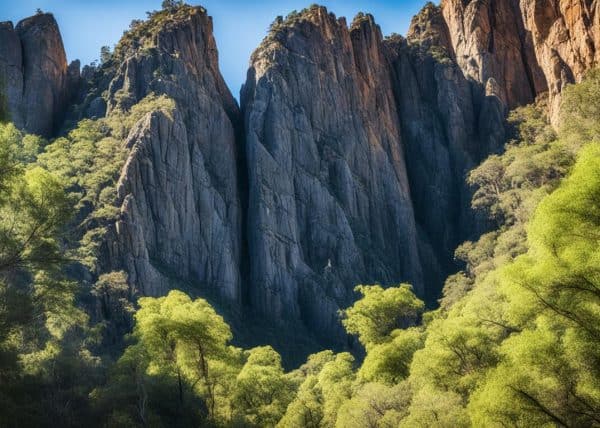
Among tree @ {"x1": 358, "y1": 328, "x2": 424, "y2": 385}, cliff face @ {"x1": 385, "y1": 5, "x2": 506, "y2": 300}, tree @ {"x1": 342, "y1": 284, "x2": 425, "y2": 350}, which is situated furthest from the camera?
cliff face @ {"x1": 385, "y1": 5, "x2": 506, "y2": 300}

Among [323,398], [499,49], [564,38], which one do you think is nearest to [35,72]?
[323,398]

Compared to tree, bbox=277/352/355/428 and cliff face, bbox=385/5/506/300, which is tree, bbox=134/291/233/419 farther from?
cliff face, bbox=385/5/506/300

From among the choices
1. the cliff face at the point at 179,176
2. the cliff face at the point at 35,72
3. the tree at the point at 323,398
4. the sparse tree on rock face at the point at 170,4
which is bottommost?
the tree at the point at 323,398

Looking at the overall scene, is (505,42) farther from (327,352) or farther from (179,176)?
(327,352)

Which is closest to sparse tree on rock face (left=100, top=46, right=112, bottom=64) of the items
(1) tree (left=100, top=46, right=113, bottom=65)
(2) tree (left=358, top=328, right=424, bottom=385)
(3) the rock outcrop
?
(1) tree (left=100, top=46, right=113, bottom=65)

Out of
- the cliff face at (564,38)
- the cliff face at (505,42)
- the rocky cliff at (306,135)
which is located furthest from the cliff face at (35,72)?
the cliff face at (564,38)

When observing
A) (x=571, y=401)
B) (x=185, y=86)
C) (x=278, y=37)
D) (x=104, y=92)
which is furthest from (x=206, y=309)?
(x=278, y=37)

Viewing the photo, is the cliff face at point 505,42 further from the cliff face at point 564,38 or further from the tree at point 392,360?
the tree at point 392,360
